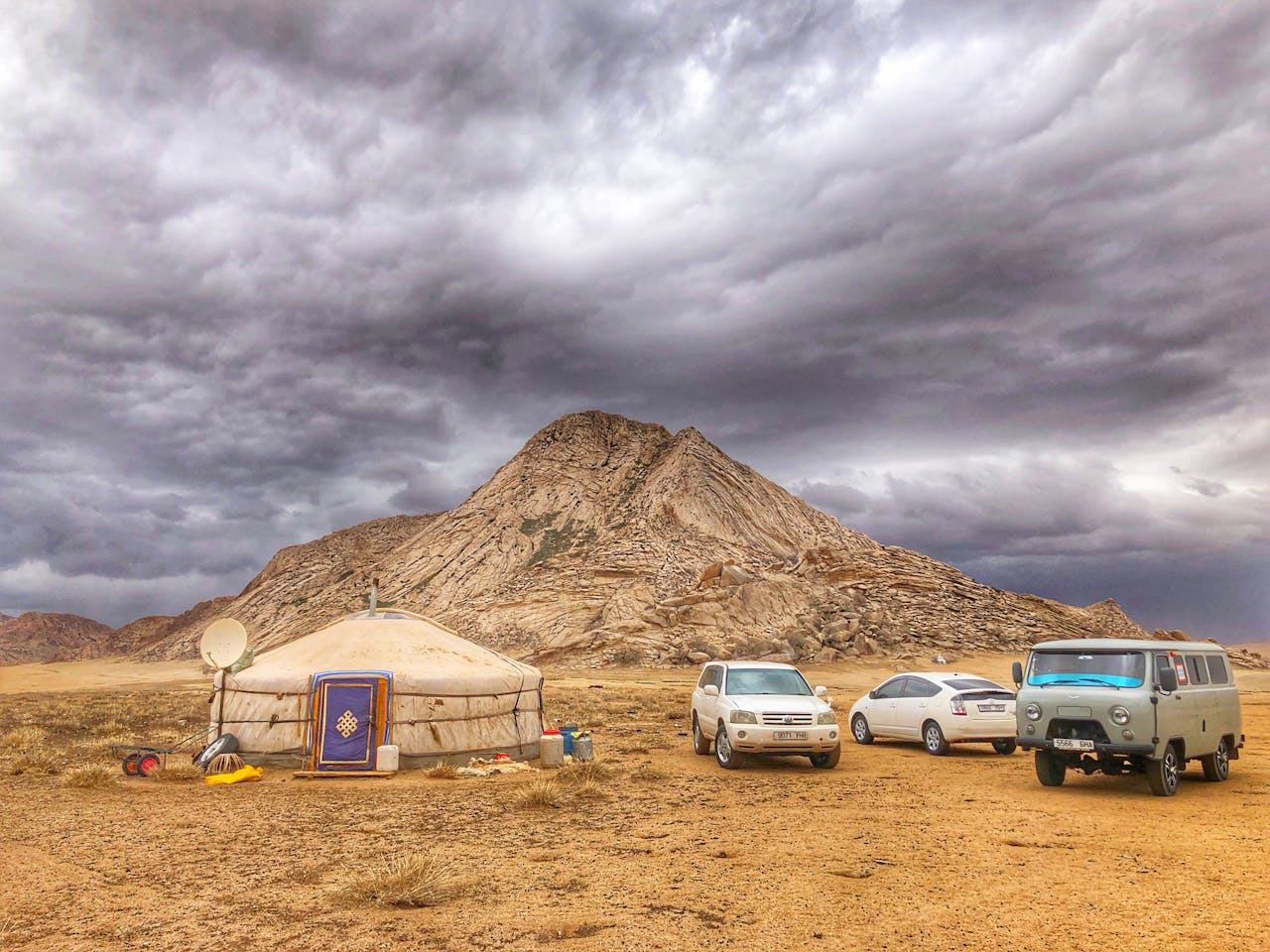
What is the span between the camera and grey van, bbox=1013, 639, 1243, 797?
1137cm

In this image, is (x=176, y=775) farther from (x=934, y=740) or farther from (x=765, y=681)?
(x=934, y=740)

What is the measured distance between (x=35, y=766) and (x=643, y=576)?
141 feet

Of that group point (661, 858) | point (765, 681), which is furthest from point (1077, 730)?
point (661, 858)

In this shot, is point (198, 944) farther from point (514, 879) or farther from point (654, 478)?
point (654, 478)

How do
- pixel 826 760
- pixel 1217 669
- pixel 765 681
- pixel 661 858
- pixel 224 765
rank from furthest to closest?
1. pixel 765 681
2. pixel 224 765
3. pixel 826 760
4. pixel 1217 669
5. pixel 661 858

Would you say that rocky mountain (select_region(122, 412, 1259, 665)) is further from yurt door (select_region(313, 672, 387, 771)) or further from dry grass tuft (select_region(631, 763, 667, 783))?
yurt door (select_region(313, 672, 387, 771))

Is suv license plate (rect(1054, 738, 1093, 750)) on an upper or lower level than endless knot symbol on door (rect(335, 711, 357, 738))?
upper

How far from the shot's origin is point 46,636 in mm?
122125

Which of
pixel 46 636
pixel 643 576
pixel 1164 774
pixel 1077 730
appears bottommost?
pixel 46 636

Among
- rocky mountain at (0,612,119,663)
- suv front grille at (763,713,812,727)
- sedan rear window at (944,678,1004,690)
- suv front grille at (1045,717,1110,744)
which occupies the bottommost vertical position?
rocky mountain at (0,612,119,663)

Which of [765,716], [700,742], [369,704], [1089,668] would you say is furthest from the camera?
[700,742]

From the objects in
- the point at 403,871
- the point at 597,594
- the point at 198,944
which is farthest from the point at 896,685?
the point at 597,594

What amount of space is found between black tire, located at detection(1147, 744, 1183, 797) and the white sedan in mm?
4291

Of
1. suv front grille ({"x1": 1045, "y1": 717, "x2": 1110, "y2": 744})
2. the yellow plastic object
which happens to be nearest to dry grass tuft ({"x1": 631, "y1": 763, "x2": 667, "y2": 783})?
suv front grille ({"x1": 1045, "y1": 717, "x2": 1110, "y2": 744})
